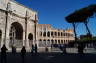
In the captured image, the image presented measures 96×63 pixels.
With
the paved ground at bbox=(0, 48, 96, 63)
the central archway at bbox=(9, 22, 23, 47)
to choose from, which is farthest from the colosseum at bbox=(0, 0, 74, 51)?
the paved ground at bbox=(0, 48, 96, 63)

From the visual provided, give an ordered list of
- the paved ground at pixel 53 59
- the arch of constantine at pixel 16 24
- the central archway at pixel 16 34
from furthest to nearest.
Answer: the central archway at pixel 16 34 → the arch of constantine at pixel 16 24 → the paved ground at pixel 53 59

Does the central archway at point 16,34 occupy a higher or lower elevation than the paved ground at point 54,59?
higher

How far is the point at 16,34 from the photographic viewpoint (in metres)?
33.7

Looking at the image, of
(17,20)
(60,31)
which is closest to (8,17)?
(17,20)

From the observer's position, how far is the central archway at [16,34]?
31.5m

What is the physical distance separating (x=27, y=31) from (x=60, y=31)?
39474 millimetres

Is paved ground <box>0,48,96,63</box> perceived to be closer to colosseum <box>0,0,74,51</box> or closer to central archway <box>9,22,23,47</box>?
colosseum <box>0,0,74,51</box>

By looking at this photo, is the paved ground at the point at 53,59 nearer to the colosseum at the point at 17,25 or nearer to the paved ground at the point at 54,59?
the paved ground at the point at 54,59

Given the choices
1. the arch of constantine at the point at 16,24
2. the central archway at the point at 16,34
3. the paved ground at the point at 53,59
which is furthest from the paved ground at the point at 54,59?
the central archway at the point at 16,34

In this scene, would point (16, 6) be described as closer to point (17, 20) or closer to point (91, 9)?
point (17, 20)

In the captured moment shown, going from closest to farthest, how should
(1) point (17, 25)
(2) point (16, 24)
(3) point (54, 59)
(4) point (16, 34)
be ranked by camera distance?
(3) point (54, 59), (2) point (16, 24), (1) point (17, 25), (4) point (16, 34)

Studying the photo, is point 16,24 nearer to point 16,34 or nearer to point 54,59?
point 16,34

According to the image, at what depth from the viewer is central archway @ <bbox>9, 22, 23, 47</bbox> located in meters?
31.5

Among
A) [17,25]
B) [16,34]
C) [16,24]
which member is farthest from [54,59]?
[16,34]
